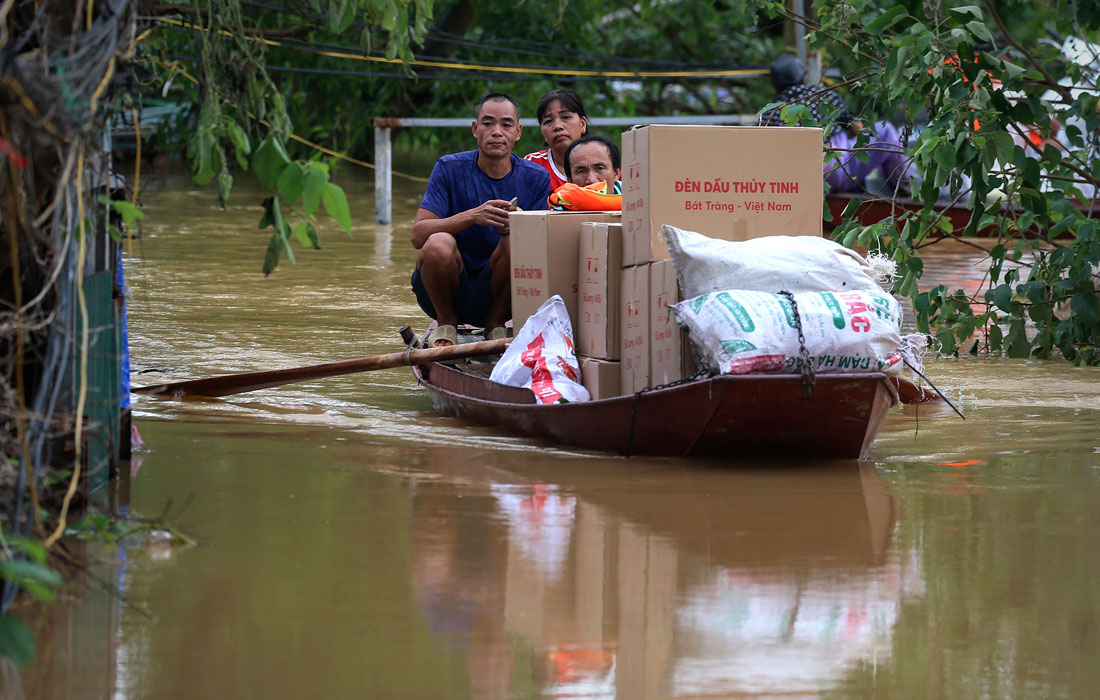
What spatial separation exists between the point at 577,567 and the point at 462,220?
300 centimetres

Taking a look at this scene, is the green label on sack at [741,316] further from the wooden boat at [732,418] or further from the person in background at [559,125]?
the person in background at [559,125]

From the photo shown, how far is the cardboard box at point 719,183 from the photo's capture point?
5480 millimetres

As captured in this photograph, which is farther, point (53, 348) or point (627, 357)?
point (627, 357)

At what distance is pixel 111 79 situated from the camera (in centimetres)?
369

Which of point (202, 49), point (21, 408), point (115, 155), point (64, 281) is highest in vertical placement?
point (202, 49)

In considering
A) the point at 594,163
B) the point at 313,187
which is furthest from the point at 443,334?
the point at 313,187

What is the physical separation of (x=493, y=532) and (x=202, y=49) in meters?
1.65

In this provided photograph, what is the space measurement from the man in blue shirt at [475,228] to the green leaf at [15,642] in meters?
4.28

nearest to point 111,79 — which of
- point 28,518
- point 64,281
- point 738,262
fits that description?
point 64,281

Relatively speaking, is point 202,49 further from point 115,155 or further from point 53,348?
point 53,348

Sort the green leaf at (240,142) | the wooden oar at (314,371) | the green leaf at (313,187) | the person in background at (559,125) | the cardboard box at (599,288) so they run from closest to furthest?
the green leaf at (313,187) < the green leaf at (240,142) < the cardboard box at (599,288) < the wooden oar at (314,371) < the person in background at (559,125)

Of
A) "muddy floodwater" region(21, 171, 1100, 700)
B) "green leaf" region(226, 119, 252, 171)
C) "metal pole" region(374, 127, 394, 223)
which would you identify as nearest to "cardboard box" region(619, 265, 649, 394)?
"muddy floodwater" region(21, 171, 1100, 700)

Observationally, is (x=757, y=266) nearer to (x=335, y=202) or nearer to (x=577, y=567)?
(x=577, y=567)

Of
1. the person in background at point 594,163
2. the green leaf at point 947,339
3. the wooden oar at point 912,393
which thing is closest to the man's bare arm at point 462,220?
the person in background at point 594,163
